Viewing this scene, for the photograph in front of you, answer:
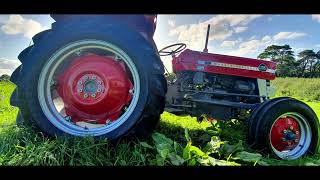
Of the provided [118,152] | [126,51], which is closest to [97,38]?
[126,51]

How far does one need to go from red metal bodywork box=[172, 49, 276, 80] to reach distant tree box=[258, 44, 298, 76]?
127mm

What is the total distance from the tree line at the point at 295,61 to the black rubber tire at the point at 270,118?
15.8 inches

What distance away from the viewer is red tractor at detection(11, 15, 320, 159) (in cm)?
370

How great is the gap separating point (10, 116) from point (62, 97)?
115cm

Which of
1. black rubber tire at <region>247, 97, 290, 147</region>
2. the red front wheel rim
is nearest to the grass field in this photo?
black rubber tire at <region>247, 97, 290, 147</region>

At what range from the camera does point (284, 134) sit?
171 inches

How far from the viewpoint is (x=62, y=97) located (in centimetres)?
399

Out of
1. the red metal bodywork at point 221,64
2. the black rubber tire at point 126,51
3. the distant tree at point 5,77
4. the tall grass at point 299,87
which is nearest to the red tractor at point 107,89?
the black rubber tire at point 126,51

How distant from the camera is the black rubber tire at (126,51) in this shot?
368cm
